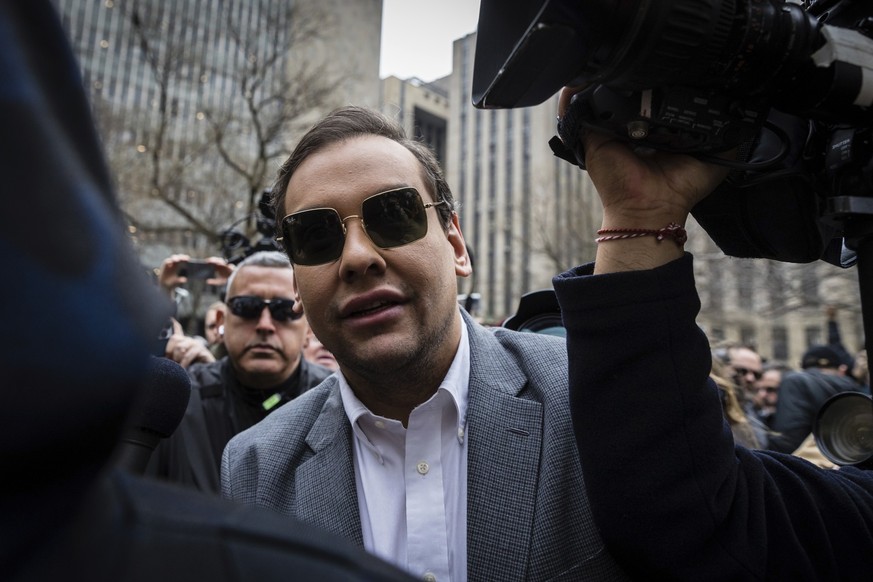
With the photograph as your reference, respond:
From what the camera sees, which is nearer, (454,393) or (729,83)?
(729,83)

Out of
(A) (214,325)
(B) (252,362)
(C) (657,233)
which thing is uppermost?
(C) (657,233)

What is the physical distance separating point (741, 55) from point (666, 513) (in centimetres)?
93

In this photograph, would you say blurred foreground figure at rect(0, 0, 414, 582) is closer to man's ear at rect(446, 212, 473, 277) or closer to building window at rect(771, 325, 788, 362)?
man's ear at rect(446, 212, 473, 277)

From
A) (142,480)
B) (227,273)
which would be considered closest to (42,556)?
(142,480)

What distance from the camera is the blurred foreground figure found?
483 mm

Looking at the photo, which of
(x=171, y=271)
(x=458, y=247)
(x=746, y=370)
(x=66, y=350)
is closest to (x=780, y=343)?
(x=746, y=370)

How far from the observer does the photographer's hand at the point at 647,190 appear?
4.42 feet

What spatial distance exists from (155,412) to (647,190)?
1186mm

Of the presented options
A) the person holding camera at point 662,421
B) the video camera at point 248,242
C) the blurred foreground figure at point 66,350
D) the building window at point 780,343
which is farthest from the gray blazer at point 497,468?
the building window at point 780,343

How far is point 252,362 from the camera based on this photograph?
12.0 feet

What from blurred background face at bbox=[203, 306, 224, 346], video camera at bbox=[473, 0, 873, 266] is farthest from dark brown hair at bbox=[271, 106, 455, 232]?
blurred background face at bbox=[203, 306, 224, 346]

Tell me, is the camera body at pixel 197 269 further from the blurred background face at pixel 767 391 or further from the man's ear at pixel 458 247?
the blurred background face at pixel 767 391

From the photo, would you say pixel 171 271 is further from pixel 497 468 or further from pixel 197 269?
pixel 497 468

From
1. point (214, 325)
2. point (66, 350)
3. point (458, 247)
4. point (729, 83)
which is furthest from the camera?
point (214, 325)
